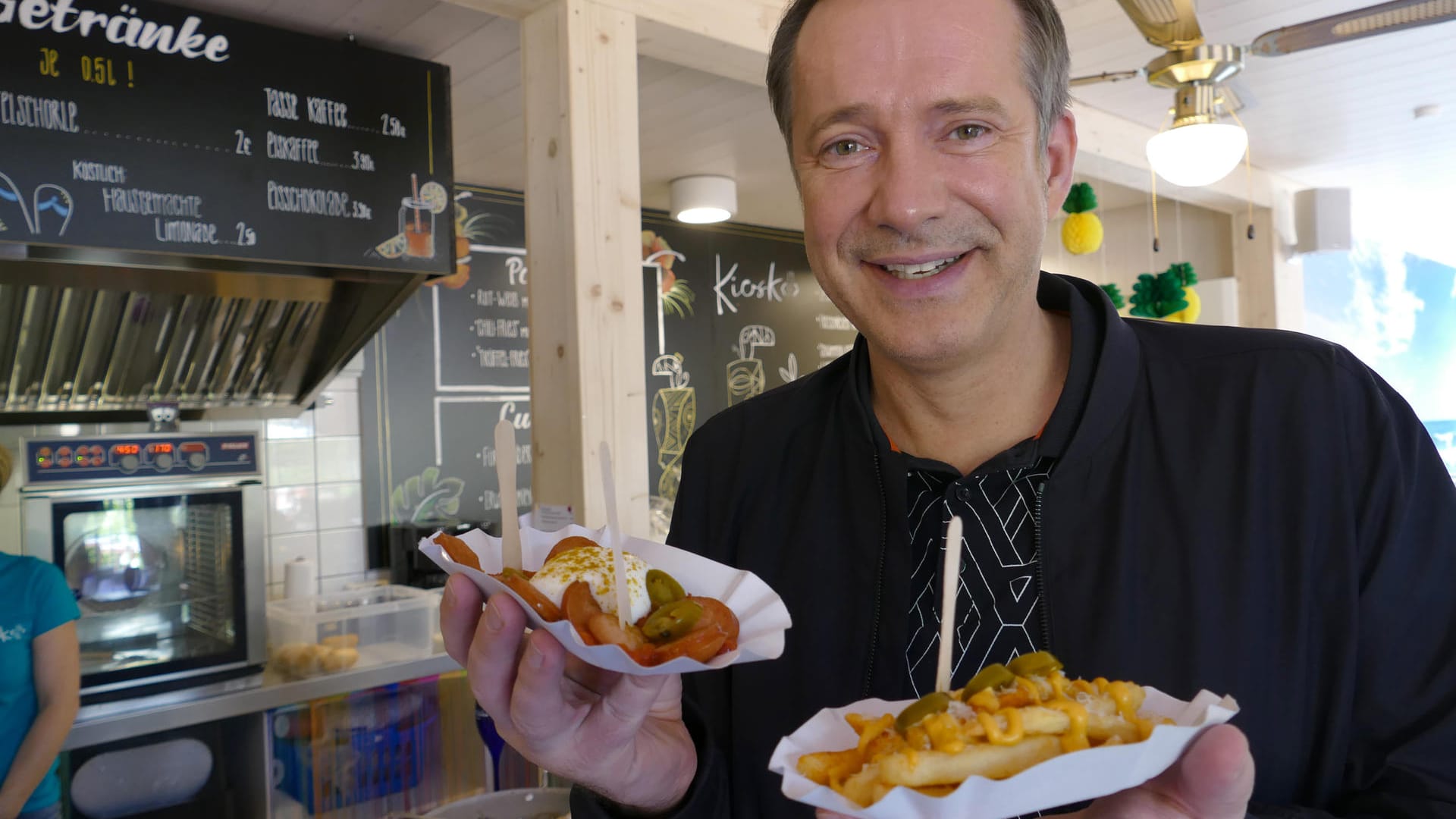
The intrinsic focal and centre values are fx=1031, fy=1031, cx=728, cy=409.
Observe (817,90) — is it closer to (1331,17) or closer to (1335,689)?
(1335,689)

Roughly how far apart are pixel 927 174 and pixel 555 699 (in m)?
0.73

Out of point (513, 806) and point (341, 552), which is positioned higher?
point (341, 552)

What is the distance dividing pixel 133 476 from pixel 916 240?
264cm

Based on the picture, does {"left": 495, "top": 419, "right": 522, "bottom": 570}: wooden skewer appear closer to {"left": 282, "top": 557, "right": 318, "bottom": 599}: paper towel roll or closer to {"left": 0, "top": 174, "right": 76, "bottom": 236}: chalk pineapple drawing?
{"left": 0, "top": 174, "right": 76, "bottom": 236}: chalk pineapple drawing

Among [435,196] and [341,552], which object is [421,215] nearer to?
[435,196]

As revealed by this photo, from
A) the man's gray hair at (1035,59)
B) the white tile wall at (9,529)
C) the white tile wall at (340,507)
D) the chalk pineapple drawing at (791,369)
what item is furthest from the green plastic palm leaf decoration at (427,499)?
the man's gray hair at (1035,59)

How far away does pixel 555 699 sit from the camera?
1.00 metres

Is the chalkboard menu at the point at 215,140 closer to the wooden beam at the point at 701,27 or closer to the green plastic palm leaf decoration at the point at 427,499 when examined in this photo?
the wooden beam at the point at 701,27

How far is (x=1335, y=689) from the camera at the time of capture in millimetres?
1150

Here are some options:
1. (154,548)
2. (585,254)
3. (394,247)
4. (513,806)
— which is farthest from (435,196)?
(513,806)

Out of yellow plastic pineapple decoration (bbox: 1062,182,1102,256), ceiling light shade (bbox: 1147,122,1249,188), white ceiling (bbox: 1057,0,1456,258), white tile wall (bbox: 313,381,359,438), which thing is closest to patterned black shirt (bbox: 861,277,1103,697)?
ceiling light shade (bbox: 1147,122,1249,188)

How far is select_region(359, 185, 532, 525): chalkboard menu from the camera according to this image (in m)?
4.72

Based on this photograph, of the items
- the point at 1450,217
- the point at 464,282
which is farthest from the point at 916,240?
the point at 1450,217

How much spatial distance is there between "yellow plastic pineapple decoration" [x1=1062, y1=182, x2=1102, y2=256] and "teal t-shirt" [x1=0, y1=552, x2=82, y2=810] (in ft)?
12.8
